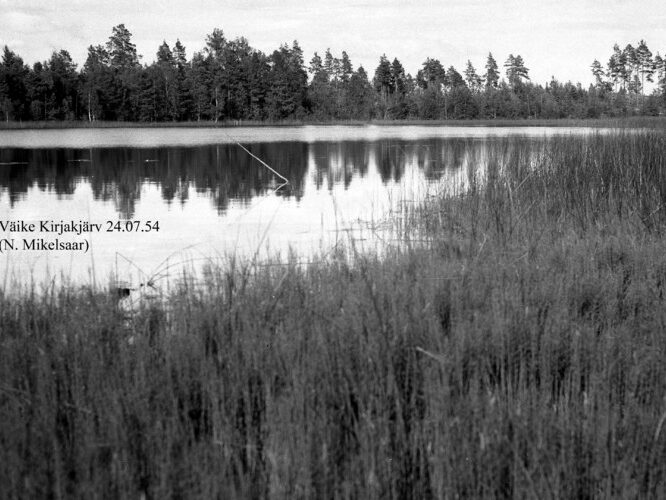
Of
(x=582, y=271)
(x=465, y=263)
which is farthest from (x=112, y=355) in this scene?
(x=582, y=271)

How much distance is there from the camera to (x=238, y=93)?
72.6 m

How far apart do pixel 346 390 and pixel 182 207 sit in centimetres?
824

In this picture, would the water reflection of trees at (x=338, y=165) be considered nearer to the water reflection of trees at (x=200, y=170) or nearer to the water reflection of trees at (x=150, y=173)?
the water reflection of trees at (x=200, y=170)

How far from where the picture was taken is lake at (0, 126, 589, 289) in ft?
22.4

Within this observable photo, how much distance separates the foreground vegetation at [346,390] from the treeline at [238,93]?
183 feet

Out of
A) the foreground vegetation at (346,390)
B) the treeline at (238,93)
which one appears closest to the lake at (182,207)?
the foreground vegetation at (346,390)

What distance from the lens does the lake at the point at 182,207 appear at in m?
6.82

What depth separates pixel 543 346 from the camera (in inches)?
143

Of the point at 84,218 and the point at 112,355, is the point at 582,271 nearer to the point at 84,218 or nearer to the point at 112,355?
the point at 112,355

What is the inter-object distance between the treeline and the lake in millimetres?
41910

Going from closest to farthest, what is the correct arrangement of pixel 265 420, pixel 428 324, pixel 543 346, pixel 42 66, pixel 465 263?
pixel 265 420, pixel 543 346, pixel 428 324, pixel 465 263, pixel 42 66

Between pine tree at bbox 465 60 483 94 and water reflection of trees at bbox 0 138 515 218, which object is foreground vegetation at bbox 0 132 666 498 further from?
pine tree at bbox 465 60 483 94

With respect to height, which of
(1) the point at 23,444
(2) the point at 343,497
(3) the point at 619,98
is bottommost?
(2) the point at 343,497

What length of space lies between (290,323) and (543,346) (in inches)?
47.9
